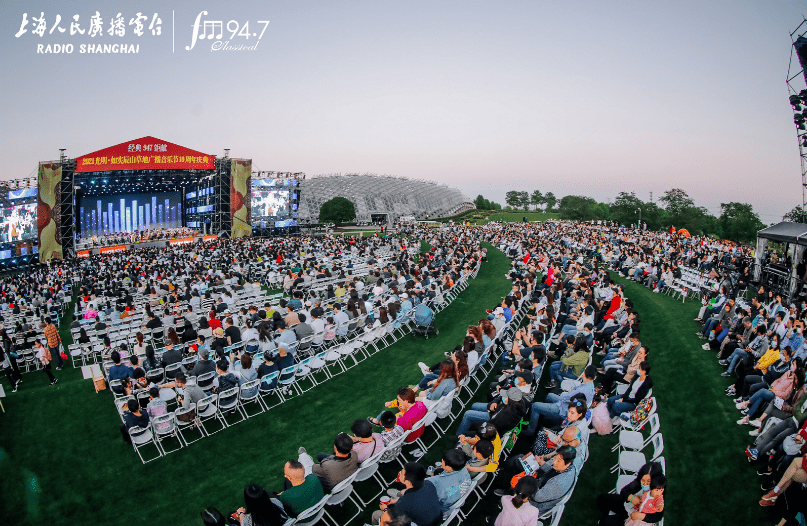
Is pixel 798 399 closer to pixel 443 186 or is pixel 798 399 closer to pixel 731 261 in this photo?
pixel 731 261

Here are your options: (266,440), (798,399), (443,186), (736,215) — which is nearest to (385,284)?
(266,440)

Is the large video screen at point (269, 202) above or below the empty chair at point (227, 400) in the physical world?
above

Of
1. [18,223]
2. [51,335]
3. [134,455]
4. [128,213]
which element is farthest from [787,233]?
[128,213]

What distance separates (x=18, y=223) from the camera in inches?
1216

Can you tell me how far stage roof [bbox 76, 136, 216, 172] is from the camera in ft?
105

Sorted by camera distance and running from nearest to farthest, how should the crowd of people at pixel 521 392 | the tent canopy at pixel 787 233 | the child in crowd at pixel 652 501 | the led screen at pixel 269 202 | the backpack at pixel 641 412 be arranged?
the child in crowd at pixel 652 501 < the crowd of people at pixel 521 392 < the backpack at pixel 641 412 < the tent canopy at pixel 787 233 < the led screen at pixel 269 202

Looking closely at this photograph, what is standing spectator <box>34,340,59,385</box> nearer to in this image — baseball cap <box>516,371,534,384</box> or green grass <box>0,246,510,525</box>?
green grass <box>0,246,510,525</box>

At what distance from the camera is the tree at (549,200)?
139 meters

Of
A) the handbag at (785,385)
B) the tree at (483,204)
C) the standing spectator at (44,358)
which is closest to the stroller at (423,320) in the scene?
the handbag at (785,385)

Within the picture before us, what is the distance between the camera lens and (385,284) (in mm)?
14289

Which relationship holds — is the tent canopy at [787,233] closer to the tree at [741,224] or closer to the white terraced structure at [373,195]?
the tree at [741,224]

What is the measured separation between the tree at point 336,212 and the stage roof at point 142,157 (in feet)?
91.0

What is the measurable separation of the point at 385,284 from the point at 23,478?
33.5 ft

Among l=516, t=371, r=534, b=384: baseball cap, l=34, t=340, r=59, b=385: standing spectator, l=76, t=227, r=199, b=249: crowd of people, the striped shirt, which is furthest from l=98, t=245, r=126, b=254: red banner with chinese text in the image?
l=516, t=371, r=534, b=384: baseball cap
